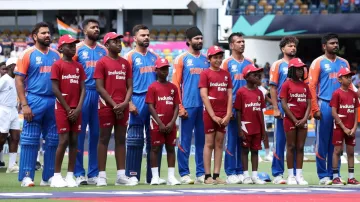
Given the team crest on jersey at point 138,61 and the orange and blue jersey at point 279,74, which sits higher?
the team crest on jersey at point 138,61

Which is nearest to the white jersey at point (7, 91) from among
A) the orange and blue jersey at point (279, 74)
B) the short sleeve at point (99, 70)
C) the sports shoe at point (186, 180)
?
the short sleeve at point (99, 70)

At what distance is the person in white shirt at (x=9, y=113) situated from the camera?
20.2 meters

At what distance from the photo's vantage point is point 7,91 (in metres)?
20.5

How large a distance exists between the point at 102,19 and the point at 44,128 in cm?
3250

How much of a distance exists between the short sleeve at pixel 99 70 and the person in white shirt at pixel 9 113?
4897mm

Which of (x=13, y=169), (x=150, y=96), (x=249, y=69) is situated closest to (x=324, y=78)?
(x=249, y=69)

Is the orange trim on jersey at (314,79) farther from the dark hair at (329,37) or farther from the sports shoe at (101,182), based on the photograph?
the sports shoe at (101,182)

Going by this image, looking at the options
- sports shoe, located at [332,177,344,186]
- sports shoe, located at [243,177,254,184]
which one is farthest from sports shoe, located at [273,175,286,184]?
sports shoe, located at [332,177,344,186]

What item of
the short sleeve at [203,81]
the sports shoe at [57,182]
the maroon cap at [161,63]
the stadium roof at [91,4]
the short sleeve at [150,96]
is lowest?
the sports shoe at [57,182]

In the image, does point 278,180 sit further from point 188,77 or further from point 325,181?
point 188,77

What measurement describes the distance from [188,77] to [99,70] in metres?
1.75

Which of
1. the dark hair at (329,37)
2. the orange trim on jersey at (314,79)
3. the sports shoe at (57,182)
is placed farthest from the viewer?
the dark hair at (329,37)

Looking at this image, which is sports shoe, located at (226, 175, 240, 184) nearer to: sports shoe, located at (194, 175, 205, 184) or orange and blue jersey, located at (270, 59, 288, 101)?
sports shoe, located at (194, 175, 205, 184)

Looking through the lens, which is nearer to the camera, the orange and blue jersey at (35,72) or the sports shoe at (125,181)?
the orange and blue jersey at (35,72)
